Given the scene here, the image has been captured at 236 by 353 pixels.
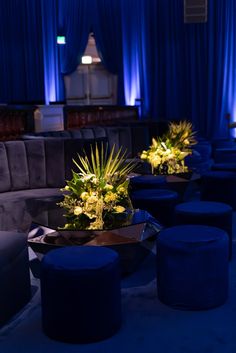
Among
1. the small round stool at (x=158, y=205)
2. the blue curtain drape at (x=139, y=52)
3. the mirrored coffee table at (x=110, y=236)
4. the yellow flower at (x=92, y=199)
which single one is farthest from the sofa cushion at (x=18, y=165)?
the blue curtain drape at (x=139, y=52)

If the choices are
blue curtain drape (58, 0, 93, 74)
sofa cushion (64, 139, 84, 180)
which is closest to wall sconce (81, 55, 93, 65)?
blue curtain drape (58, 0, 93, 74)

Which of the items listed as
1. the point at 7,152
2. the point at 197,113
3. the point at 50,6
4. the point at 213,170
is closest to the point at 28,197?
the point at 7,152

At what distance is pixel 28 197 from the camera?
4.33m

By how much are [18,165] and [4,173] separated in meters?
0.16

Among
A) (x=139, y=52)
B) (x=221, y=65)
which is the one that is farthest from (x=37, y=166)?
(x=139, y=52)

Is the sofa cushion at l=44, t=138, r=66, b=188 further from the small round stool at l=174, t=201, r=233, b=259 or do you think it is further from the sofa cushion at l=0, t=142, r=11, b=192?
the small round stool at l=174, t=201, r=233, b=259

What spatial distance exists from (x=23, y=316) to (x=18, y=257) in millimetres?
314

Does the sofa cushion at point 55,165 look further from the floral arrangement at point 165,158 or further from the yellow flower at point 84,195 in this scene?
the yellow flower at point 84,195

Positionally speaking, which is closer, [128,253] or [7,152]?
[128,253]

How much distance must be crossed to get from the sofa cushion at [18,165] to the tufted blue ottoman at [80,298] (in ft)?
7.09

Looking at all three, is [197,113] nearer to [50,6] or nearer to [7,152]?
[50,6]

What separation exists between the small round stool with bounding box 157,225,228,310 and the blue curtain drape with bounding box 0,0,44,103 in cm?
985

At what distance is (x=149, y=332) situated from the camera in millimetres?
2592

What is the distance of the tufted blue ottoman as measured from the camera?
8.04ft
